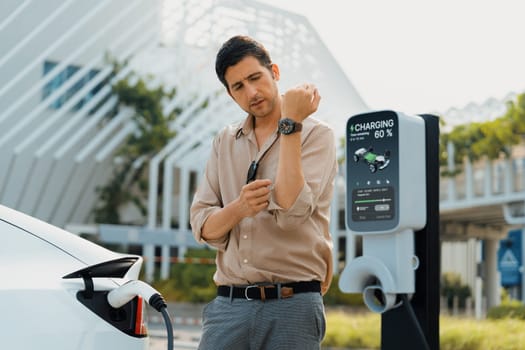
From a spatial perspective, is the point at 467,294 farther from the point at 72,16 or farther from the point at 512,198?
the point at 72,16

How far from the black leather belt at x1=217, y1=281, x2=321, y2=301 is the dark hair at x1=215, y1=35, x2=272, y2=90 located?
0.63 metres

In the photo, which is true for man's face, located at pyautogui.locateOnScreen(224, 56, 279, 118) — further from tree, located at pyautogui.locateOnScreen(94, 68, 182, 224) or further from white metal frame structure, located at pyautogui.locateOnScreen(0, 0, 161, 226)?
tree, located at pyautogui.locateOnScreen(94, 68, 182, 224)

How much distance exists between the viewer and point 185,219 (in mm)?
20828

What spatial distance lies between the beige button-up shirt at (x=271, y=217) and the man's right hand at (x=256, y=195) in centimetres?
3

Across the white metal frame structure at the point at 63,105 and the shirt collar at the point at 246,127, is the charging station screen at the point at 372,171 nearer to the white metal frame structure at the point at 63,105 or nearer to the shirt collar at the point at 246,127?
the shirt collar at the point at 246,127

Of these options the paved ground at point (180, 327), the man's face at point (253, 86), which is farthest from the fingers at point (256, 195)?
the paved ground at point (180, 327)

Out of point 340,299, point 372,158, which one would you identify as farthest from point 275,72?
point 340,299

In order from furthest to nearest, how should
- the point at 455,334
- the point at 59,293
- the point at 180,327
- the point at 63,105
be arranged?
1. the point at 63,105
2. the point at 180,327
3. the point at 455,334
4. the point at 59,293

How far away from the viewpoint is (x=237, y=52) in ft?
7.64

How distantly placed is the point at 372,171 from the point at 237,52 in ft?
1.98

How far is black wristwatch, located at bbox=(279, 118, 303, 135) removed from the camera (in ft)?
7.15

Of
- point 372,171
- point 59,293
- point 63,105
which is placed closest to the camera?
point 59,293

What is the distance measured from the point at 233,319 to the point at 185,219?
18665mm

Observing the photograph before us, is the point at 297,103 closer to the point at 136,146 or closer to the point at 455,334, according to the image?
the point at 455,334
